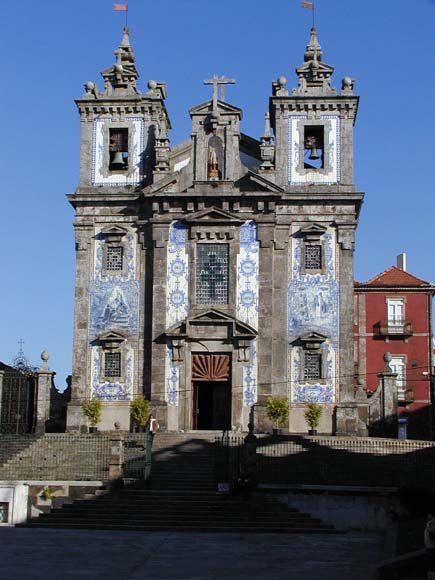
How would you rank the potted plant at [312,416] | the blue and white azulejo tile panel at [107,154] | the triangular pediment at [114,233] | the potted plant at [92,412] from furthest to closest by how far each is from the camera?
the blue and white azulejo tile panel at [107,154] < the triangular pediment at [114,233] < the potted plant at [92,412] < the potted plant at [312,416]

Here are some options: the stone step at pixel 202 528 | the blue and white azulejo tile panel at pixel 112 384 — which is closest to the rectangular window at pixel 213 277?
the blue and white azulejo tile panel at pixel 112 384

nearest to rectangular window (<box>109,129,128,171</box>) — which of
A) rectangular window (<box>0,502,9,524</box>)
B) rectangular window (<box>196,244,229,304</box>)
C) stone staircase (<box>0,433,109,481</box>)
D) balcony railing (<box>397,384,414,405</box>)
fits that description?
rectangular window (<box>196,244,229,304</box>)

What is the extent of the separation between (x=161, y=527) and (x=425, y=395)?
2767cm

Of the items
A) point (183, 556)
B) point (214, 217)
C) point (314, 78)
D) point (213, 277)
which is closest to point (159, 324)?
point (213, 277)

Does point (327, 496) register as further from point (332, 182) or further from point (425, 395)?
point (425, 395)

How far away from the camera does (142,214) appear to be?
35938 mm

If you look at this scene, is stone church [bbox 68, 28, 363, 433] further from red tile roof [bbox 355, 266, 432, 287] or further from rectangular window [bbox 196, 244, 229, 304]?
red tile roof [bbox 355, 266, 432, 287]

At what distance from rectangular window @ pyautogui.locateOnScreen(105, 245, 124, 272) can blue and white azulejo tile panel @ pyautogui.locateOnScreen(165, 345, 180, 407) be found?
351 centimetres

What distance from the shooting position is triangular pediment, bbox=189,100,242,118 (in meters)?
36.2

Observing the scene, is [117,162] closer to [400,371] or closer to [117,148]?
[117,148]

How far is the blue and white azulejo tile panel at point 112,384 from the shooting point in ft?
114

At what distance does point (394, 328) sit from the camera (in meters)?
48.9

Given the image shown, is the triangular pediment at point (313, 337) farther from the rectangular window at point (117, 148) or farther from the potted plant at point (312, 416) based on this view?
the rectangular window at point (117, 148)

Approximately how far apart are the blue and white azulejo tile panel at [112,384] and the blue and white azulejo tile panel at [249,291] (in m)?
3.96
